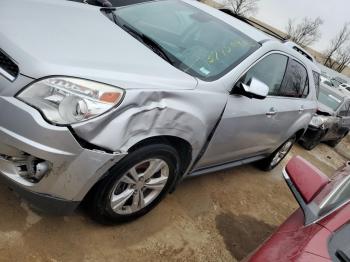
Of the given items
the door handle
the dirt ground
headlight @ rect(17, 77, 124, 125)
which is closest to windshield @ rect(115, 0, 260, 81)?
the door handle

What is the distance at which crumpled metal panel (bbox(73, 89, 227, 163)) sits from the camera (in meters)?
2.49

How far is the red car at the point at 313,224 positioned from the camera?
185cm

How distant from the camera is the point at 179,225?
3648 millimetres

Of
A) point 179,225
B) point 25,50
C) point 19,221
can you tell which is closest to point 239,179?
point 179,225

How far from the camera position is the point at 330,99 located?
386 inches

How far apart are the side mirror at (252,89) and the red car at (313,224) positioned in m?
0.85

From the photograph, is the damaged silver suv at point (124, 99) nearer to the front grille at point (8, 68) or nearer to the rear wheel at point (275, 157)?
the front grille at point (8, 68)

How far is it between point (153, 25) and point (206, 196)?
1871 mm

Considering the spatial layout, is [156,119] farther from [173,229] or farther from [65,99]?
[173,229]

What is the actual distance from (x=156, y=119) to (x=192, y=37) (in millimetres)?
1194

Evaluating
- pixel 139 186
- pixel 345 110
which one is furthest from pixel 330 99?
pixel 139 186

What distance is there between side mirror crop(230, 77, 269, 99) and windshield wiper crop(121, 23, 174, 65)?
605mm

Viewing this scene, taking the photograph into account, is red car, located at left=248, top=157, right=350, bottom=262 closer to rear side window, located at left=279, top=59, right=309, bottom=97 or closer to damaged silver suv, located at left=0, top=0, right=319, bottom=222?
damaged silver suv, located at left=0, top=0, right=319, bottom=222

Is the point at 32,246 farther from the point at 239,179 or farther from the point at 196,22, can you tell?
the point at 239,179
